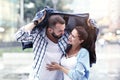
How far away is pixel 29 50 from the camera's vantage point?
4.30 metres

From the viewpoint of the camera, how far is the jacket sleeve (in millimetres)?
1474

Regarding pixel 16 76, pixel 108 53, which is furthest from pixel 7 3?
pixel 16 76

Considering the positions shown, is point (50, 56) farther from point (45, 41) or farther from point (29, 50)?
point (29, 50)

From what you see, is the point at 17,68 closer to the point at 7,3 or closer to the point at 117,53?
the point at 117,53

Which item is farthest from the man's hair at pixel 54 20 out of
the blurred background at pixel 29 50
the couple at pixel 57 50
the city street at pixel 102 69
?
the city street at pixel 102 69

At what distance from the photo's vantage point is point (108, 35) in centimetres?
384

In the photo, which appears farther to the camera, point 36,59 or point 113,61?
point 113,61

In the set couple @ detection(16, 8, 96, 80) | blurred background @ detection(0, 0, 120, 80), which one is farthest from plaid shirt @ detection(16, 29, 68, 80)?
blurred background @ detection(0, 0, 120, 80)

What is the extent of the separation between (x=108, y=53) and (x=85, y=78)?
18.0 feet

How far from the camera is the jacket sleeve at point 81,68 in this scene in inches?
58.0

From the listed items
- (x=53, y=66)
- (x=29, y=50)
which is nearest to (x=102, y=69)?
(x=29, y=50)

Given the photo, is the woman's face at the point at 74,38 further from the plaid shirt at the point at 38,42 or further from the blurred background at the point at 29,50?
the blurred background at the point at 29,50

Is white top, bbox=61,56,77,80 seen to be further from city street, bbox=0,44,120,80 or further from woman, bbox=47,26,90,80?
city street, bbox=0,44,120,80

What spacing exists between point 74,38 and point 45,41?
0.42 feet
